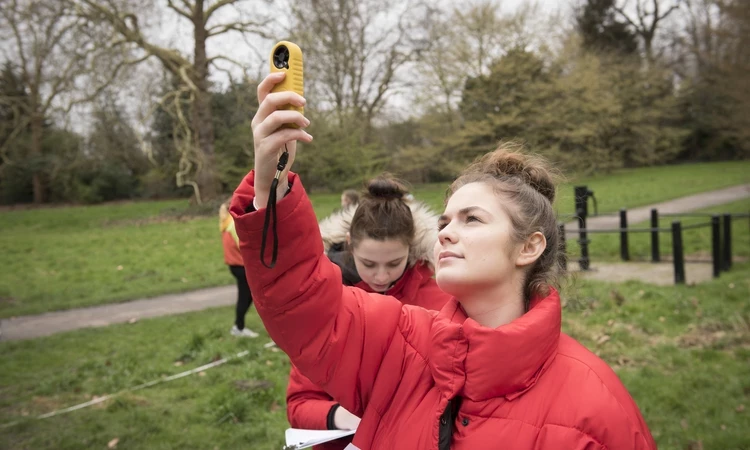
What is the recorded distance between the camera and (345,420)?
2.37 metres

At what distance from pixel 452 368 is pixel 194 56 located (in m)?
22.8

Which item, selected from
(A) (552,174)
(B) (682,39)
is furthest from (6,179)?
(B) (682,39)

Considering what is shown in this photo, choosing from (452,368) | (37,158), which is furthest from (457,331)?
(37,158)

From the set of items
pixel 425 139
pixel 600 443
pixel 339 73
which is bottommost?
pixel 600 443

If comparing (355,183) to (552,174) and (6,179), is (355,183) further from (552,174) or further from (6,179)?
(552,174)

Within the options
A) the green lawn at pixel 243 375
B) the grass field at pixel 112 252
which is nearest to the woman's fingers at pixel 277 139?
the grass field at pixel 112 252

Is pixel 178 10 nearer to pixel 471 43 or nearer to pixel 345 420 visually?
pixel 471 43

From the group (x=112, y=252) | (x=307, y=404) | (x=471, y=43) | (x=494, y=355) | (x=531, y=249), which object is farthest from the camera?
(x=471, y=43)

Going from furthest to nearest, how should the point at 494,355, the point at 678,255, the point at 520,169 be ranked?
1. the point at 678,255
2. the point at 520,169
3. the point at 494,355

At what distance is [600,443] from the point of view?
1511 millimetres

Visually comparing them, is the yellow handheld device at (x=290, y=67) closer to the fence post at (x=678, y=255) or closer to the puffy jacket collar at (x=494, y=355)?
the puffy jacket collar at (x=494, y=355)

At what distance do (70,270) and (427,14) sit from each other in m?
20.7

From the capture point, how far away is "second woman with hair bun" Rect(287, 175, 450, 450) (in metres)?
2.80

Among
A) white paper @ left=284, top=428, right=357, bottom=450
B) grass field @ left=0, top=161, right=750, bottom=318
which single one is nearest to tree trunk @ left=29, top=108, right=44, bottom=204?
grass field @ left=0, top=161, right=750, bottom=318
